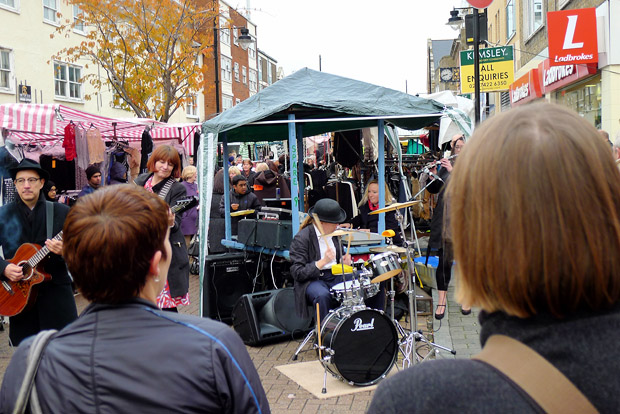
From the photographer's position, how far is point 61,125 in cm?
1102

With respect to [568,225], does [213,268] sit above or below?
below

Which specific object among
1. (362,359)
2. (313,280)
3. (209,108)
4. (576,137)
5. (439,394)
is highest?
(209,108)

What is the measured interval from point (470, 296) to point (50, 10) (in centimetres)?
2617

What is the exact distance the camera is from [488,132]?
113 cm

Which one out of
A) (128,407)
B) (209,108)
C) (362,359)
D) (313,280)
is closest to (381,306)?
(313,280)

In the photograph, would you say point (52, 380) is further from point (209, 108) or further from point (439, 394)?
point (209, 108)

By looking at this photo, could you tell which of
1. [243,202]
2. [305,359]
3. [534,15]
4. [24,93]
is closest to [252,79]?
[24,93]

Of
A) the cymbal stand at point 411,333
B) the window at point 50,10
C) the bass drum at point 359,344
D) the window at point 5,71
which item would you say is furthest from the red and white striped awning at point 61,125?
the window at point 50,10

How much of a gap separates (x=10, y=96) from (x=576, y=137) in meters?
23.6

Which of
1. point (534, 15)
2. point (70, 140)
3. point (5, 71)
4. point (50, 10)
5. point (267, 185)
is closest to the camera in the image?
point (70, 140)

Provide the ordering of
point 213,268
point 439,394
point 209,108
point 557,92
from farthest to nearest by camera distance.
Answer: point 209,108 < point 557,92 < point 213,268 < point 439,394

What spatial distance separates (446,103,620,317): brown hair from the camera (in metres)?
1.03

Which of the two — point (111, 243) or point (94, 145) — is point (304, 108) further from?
point (111, 243)

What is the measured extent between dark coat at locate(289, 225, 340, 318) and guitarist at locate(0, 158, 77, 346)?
2369mm
